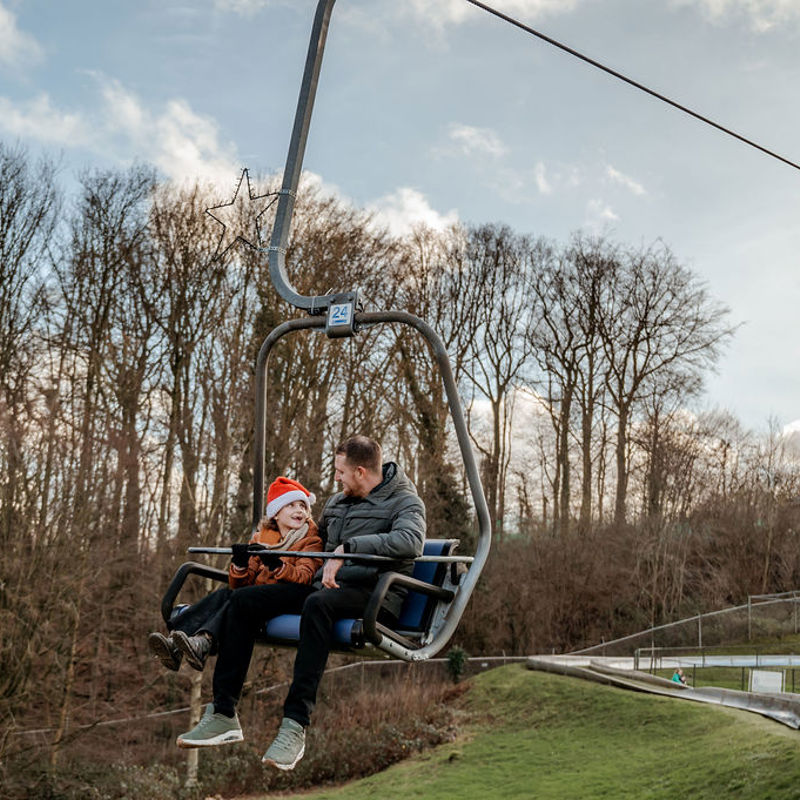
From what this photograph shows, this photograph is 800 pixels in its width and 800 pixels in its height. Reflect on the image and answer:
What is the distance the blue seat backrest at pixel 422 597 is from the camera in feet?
19.1

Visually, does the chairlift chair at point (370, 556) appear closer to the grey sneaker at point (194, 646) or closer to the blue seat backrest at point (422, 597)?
the blue seat backrest at point (422, 597)

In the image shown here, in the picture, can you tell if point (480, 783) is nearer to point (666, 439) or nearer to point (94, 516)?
point (94, 516)

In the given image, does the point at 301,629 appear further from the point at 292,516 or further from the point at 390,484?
the point at 390,484

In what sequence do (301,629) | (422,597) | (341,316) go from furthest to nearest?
(422,597) < (341,316) < (301,629)

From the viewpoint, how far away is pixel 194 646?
547 cm

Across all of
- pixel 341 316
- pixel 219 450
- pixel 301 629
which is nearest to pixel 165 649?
pixel 301 629

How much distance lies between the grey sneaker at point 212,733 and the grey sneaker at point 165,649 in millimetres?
341

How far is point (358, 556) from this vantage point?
16.3ft

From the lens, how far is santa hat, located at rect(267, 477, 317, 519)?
5.78m

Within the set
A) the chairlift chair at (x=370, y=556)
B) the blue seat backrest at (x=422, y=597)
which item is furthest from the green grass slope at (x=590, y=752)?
the chairlift chair at (x=370, y=556)

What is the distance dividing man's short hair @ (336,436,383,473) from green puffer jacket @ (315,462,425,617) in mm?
157

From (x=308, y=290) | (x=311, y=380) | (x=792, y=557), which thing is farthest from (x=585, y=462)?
(x=308, y=290)

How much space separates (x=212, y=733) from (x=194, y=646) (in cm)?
44

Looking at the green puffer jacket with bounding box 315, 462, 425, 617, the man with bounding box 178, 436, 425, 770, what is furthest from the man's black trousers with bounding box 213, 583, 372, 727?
the green puffer jacket with bounding box 315, 462, 425, 617
